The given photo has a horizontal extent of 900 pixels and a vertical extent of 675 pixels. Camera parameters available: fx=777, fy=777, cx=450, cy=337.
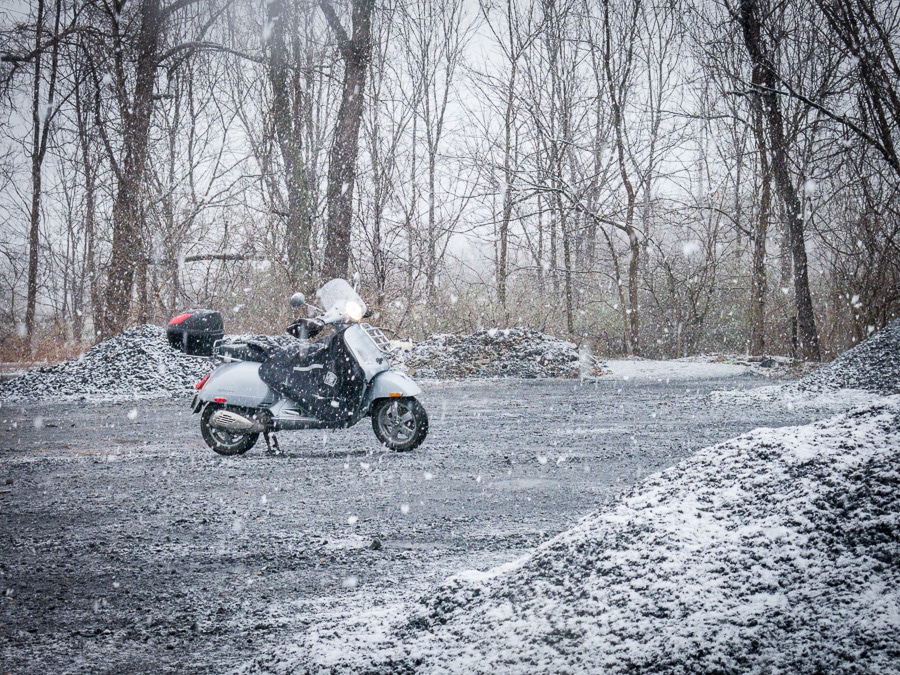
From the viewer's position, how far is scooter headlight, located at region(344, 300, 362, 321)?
6820 millimetres

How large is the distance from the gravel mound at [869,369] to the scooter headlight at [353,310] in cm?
659

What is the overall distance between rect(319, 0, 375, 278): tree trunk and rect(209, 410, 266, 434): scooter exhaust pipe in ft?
40.0

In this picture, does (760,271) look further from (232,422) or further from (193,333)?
(232,422)

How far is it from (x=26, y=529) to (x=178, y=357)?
10340mm

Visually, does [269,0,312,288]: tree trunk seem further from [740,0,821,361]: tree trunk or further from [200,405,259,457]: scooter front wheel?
[200,405,259,457]: scooter front wheel

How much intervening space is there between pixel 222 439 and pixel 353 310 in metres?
1.70

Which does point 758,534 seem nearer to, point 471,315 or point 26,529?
point 26,529

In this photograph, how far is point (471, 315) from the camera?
20.2 m

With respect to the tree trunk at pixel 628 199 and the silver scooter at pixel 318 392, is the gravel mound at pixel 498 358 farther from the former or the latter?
the silver scooter at pixel 318 392

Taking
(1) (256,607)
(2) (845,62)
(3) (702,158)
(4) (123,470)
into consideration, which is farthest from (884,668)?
(3) (702,158)

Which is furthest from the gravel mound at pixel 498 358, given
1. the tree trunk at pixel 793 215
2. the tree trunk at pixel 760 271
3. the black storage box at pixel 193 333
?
the black storage box at pixel 193 333

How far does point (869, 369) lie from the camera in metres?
10.2

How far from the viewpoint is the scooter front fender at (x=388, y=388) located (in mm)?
6773

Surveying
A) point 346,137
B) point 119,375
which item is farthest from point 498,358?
point 119,375
